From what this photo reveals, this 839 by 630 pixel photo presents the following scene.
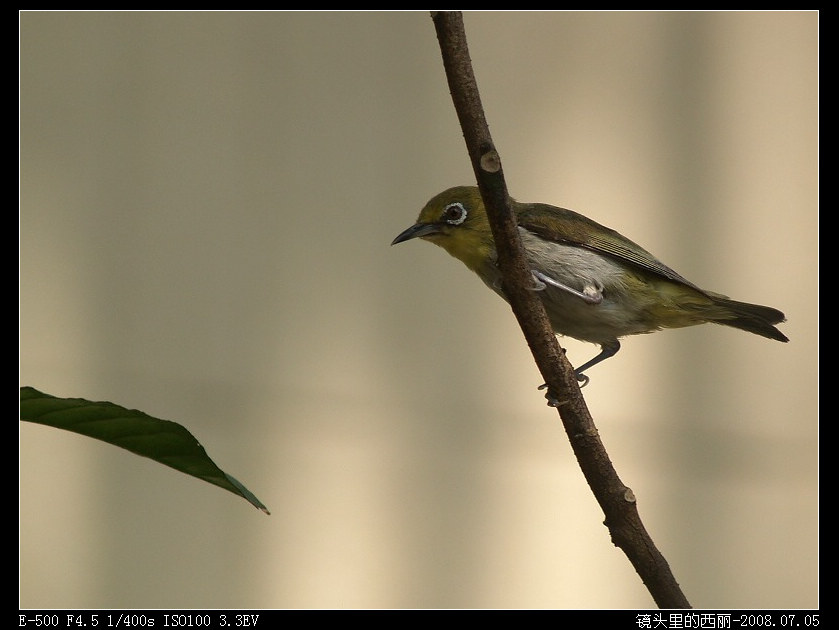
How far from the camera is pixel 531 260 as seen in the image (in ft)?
11.4

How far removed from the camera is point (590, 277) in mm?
3439

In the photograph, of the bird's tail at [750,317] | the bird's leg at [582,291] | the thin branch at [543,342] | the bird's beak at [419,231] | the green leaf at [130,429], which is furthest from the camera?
the bird's beak at [419,231]

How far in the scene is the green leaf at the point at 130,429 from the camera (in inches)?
60.9

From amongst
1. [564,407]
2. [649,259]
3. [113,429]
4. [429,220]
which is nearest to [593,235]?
[649,259]

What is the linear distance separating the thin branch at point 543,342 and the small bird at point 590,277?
120 cm

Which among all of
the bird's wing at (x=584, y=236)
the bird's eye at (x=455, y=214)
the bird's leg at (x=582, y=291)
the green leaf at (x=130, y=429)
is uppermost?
the bird's eye at (x=455, y=214)

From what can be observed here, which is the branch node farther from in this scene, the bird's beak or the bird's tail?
the bird's tail

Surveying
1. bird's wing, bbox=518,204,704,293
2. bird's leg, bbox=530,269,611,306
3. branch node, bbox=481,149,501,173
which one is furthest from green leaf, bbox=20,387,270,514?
bird's wing, bbox=518,204,704,293

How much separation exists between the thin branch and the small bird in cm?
120

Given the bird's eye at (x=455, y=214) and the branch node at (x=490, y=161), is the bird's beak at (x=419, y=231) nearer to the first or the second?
the bird's eye at (x=455, y=214)

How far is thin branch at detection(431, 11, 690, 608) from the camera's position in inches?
70.2

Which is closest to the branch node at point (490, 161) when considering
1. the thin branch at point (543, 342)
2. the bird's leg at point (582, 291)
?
the thin branch at point (543, 342)

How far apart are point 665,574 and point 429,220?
6.41 feet

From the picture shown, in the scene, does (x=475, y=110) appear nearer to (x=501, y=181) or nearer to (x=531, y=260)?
(x=501, y=181)
